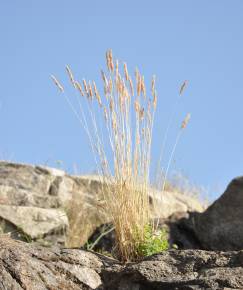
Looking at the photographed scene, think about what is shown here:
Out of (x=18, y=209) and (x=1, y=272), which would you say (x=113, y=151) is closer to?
(x=1, y=272)

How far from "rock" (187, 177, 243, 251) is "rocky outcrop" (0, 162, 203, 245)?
57 cm

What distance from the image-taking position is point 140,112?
3.97 meters

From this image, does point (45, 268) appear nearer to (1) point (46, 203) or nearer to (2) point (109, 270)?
(2) point (109, 270)

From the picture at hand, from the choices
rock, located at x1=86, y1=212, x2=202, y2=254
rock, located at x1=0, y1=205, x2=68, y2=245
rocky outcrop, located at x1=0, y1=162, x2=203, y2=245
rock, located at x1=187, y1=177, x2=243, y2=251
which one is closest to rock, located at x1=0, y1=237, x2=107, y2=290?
rocky outcrop, located at x1=0, y1=162, x2=203, y2=245

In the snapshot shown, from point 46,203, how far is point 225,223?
2.02 metres

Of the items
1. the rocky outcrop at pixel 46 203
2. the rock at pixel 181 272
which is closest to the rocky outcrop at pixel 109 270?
the rock at pixel 181 272

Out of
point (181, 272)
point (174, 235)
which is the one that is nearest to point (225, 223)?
point (174, 235)

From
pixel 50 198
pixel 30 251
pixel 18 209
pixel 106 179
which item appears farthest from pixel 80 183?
pixel 30 251

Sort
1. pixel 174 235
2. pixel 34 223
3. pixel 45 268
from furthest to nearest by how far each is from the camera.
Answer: pixel 174 235 < pixel 34 223 < pixel 45 268

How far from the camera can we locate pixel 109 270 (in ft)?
10.3

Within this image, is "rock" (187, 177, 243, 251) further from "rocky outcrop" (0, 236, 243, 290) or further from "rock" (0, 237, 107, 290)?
"rock" (0, 237, 107, 290)

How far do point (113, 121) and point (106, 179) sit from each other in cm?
40

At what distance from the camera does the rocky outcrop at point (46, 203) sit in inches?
235

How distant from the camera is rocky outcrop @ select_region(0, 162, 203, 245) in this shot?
598cm
